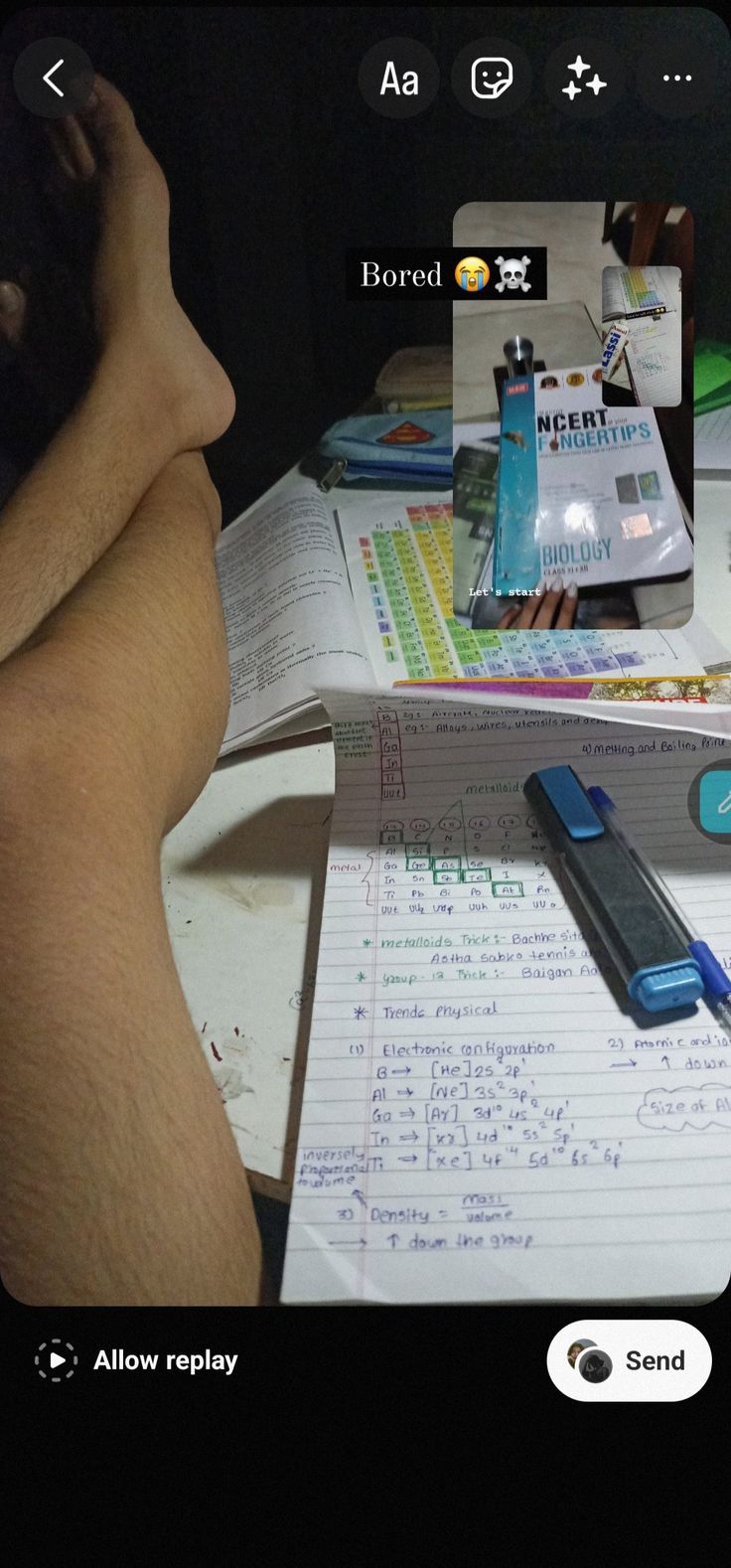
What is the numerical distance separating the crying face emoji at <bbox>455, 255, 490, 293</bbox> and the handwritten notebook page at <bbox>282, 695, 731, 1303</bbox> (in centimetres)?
15

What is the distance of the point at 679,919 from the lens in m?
0.34

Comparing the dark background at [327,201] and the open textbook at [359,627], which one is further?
the open textbook at [359,627]

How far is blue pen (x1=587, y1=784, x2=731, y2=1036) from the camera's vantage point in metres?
0.32

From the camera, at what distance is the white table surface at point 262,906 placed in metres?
0.31

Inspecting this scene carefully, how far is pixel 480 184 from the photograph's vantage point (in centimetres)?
32

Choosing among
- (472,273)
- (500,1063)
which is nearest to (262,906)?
(500,1063)

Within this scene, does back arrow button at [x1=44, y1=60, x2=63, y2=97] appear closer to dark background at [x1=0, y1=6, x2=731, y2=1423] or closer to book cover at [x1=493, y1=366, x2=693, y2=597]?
dark background at [x1=0, y1=6, x2=731, y2=1423]

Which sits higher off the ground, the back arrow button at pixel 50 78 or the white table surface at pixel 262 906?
the back arrow button at pixel 50 78

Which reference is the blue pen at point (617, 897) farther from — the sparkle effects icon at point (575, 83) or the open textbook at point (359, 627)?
the sparkle effects icon at point (575, 83)

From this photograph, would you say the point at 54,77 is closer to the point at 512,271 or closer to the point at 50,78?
the point at 50,78
